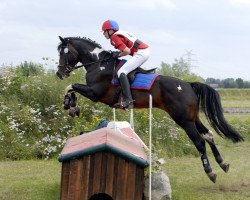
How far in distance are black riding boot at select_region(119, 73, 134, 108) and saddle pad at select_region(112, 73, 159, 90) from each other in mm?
162

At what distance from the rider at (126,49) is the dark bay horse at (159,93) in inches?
8.1

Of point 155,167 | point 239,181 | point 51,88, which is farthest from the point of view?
point 51,88

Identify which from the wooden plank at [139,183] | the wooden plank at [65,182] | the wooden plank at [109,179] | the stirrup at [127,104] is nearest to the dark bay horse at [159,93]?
the stirrup at [127,104]

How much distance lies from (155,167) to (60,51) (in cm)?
248

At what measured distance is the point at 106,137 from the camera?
227 inches

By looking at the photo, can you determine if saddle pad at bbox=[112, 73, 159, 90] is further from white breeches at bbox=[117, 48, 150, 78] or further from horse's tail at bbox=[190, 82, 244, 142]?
horse's tail at bbox=[190, 82, 244, 142]

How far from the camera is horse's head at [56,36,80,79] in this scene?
25.1ft

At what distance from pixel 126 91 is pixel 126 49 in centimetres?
62

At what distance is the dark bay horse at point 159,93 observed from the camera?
A: 7219 millimetres

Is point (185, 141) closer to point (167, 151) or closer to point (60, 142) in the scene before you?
point (167, 151)

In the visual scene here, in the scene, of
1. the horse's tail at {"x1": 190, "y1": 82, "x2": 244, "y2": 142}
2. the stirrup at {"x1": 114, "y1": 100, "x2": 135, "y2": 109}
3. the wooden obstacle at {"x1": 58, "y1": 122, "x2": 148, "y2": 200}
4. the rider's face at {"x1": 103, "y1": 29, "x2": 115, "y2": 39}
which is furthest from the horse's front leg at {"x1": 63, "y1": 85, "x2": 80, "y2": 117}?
the wooden obstacle at {"x1": 58, "y1": 122, "x2": 148, "y2": 200}

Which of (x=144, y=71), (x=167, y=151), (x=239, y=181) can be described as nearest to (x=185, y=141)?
(x=167, y=151)

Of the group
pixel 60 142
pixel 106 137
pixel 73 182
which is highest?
pixel 60 142

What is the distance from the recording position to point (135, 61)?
721 centimetres
